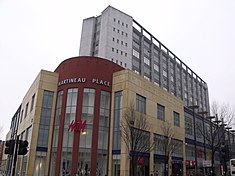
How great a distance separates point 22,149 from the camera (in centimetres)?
1379

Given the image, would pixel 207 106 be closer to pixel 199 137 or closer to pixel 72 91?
pixel 199 137

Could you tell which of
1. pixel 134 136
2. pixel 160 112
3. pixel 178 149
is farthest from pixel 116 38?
pixel 134 136

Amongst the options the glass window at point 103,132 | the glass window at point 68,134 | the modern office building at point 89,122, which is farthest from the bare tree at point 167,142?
the glass window at point 68,134

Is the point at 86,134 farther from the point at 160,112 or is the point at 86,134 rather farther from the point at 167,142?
the point at 160,112

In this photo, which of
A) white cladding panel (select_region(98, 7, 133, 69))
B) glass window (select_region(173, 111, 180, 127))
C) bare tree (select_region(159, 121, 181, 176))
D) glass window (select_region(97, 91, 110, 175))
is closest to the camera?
glass window (select_region(97, 91, 110, 175))

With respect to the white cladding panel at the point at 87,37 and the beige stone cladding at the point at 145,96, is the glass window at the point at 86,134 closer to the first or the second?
the beige stone cladding at the point at 145,96

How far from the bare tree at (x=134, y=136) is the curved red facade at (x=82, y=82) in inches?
186

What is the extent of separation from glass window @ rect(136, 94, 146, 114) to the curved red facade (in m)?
4.42

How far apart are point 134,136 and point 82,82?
11881mm

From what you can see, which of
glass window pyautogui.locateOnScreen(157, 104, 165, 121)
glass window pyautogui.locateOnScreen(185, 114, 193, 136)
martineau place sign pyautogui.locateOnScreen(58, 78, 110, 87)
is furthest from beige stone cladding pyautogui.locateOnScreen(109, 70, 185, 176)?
glass window pyautogui.locateOnScreen(185, 114, 193, 136)

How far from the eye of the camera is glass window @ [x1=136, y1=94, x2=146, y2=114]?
39531 millimetres

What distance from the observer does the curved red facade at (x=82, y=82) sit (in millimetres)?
35822

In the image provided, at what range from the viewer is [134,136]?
104 ft

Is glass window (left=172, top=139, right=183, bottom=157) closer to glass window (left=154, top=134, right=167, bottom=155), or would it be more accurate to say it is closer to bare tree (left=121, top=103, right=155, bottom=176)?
glass window (left=154, top=134, right=167, bottom=155)
